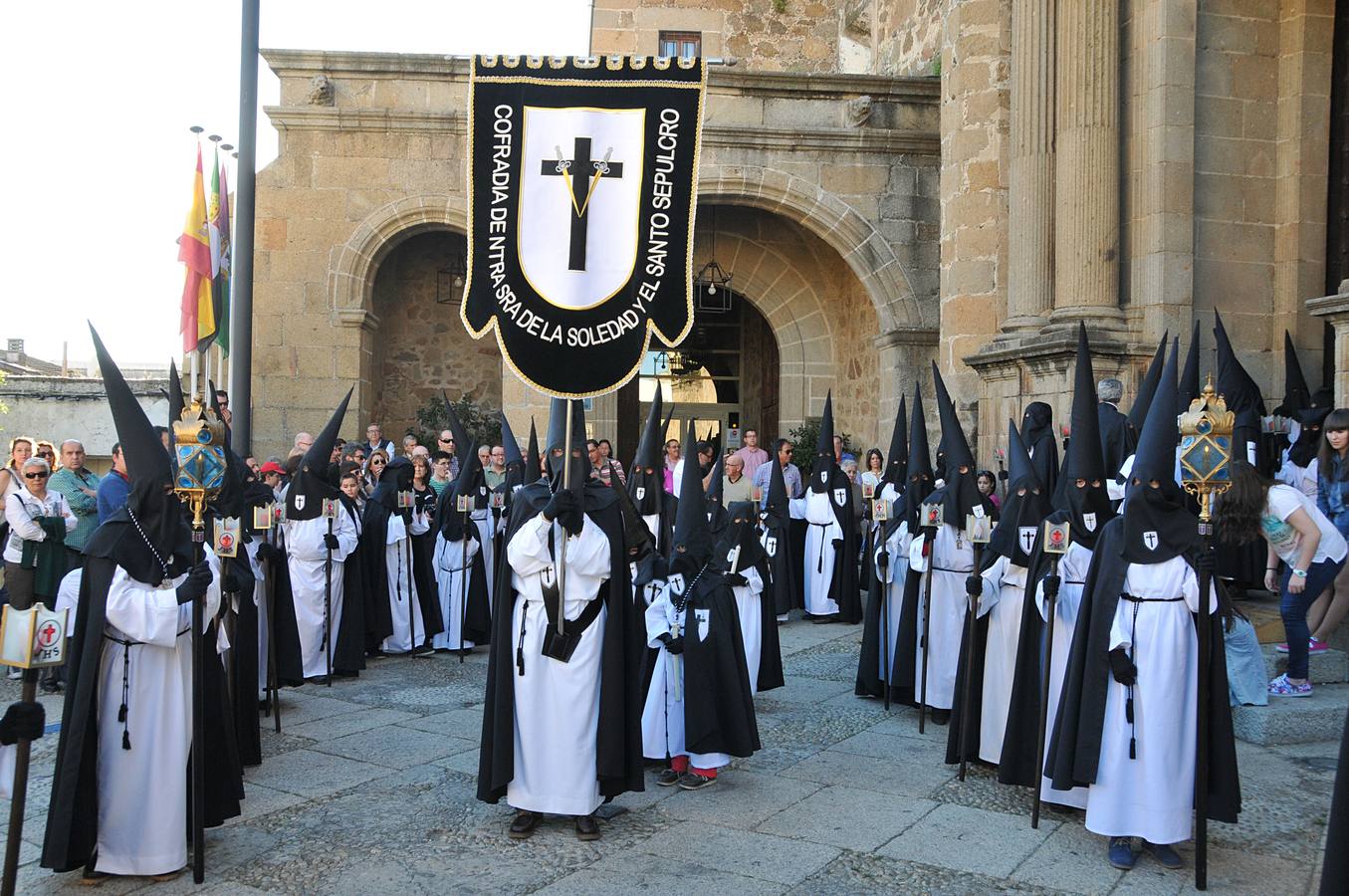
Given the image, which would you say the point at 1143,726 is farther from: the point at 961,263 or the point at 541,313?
the point at 961,263

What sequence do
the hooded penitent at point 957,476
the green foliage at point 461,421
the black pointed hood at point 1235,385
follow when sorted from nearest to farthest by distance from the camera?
the hooded penitent at point 957,476 < the black pointed hood at point 1235,385 < the green foliage at point 461,421

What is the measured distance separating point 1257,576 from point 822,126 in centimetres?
887

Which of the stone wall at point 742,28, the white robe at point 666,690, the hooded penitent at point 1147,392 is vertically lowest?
the white robe at point 666,690

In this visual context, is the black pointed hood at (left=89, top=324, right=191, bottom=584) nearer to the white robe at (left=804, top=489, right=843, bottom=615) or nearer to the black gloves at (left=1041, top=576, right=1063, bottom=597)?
the black gloves at (left=1041, top=576, right=1063, bottom=597)

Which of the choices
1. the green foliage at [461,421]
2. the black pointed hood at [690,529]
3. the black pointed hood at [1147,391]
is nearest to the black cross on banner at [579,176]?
the black pointed hood at [690,529]

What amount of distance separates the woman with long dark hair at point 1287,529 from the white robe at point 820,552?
5.81 m

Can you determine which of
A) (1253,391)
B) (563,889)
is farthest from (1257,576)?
(563,889)

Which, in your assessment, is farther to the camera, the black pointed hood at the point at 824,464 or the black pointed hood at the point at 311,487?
the black pointed hood at the point at 824,464

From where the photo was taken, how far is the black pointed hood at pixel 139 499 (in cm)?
498

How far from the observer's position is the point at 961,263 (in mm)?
13750

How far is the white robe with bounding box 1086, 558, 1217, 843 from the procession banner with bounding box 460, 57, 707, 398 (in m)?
2.45

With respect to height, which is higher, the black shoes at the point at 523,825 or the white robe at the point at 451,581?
the white robe at the point at 451,581

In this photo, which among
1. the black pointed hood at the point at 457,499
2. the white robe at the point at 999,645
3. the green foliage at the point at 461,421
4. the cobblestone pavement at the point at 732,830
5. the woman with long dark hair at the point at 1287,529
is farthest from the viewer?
the green foliage at the point at 461,421

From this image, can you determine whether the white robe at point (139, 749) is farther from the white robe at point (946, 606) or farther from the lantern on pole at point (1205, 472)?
the white robe at point (946, 606)
